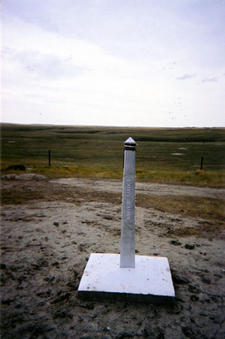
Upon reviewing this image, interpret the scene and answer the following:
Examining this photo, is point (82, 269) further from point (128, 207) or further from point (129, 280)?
point (128, 207)

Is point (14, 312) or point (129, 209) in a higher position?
point (129, 209)

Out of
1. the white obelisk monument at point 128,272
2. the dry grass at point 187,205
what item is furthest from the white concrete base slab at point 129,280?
the dry grass at point 187,205

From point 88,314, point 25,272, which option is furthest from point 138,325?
point 25,272

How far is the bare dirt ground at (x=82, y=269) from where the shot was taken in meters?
3.07

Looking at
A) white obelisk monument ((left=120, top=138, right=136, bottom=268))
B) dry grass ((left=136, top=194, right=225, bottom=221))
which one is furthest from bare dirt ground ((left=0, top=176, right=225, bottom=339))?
white obelisk monument ((left=120, top=138, right=136, bottom=268))

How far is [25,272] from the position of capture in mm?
4246

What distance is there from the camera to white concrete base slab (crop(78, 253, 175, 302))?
3.48 meters

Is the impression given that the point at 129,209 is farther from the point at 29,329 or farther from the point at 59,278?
the point at 29,329

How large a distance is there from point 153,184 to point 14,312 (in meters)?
9.53

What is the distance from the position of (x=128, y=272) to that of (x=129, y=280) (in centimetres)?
19

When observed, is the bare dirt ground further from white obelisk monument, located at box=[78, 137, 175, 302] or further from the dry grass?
the dry grass

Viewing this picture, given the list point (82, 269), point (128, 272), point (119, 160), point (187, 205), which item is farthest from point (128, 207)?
point (119, 160)

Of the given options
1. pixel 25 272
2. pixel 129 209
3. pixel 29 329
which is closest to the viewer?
pixel 29 329

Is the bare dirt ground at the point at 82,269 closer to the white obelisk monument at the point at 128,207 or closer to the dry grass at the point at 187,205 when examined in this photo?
the dry grass at the point at 187,205
